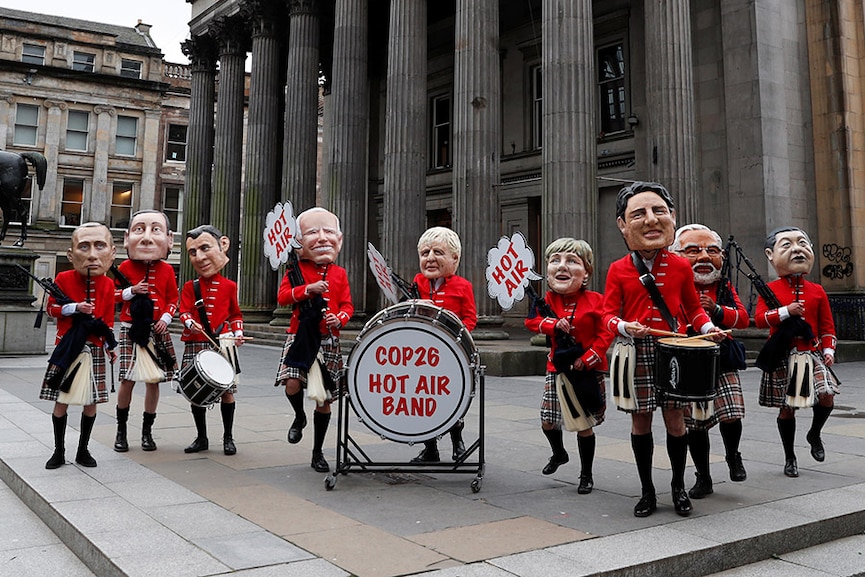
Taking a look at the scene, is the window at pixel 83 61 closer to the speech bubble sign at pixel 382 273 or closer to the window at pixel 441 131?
the window at pixel 441 131

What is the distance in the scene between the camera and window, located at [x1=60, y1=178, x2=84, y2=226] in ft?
141

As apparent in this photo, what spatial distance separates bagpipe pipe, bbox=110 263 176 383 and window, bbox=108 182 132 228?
40665mm

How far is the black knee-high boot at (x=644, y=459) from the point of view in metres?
4.84

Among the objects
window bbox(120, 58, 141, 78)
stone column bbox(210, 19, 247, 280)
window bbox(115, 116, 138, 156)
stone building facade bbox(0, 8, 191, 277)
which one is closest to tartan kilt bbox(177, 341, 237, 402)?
stone column bbox(210, 19, 247, 280)

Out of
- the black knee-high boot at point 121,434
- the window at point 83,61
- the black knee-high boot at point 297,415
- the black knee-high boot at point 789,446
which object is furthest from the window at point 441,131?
the window at point 83,61

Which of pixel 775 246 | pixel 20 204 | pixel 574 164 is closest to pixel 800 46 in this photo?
pixel 574 164

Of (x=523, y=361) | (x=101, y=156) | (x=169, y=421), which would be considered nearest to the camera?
(x=169, y=421)

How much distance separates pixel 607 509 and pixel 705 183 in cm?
1487

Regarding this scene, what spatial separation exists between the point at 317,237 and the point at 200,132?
24.2 meters

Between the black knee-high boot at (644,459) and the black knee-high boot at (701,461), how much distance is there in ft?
1.85

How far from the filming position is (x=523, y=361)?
14.4 meters

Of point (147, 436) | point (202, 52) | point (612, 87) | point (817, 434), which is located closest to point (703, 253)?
point (817, 434)

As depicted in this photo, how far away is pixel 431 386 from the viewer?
5.50 metres

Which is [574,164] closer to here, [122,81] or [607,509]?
[607,509]
